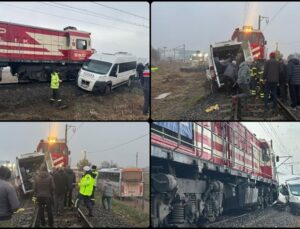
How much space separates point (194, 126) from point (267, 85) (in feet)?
5.76

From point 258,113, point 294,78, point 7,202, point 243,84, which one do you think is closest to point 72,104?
point 7,202

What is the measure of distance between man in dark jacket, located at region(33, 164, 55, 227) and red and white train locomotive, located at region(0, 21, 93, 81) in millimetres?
2710

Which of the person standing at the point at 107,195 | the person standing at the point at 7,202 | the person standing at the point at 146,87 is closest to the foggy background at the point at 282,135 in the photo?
the person standing at the point at 146,87

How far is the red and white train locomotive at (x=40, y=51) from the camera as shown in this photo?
7.66m

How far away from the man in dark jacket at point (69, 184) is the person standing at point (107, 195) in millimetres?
467

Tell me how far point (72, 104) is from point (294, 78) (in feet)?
12.6

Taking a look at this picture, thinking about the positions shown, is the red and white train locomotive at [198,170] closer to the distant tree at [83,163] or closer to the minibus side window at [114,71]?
the distant tree at [83,163]

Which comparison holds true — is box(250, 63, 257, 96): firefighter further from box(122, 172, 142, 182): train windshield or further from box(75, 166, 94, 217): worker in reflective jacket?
box(75, 166, 94, 217): worker in reflective jacket

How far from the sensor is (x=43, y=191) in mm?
5062

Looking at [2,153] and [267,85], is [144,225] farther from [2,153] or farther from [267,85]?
[267,85]

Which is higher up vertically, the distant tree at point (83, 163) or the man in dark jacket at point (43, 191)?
the distant tree at point (83, 163)

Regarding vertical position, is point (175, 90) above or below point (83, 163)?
above

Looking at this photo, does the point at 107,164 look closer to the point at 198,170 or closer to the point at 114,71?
the point at 198,170

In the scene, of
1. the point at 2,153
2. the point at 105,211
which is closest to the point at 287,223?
the point at 105,211
